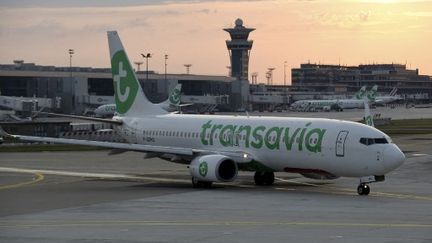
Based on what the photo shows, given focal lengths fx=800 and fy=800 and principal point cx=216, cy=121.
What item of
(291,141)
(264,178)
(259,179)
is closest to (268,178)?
(264,178)

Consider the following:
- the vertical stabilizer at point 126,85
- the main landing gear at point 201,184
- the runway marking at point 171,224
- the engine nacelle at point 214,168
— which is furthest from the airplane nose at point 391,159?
the vertical stabilizer at point 126,85

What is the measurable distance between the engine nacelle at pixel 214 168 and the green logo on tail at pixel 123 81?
11.1m

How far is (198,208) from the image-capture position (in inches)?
1321

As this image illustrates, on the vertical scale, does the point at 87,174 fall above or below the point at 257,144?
below

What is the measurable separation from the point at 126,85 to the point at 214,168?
521 inches

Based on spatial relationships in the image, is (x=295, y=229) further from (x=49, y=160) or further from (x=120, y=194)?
(x=49, y=160)

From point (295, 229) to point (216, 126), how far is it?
62.5 ft

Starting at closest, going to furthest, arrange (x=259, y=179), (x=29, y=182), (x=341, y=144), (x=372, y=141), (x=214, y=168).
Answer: (x=372, y=141)
(x=341, y=144)
(x=214, y=168)
(x=259, y=179)
(x=29, y=182)

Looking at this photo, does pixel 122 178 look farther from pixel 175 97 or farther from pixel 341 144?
pixel 175 97

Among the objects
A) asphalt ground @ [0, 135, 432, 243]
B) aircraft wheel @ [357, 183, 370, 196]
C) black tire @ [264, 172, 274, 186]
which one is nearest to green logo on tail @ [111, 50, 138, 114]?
asphalt ground @ [0, 135, 432, 243]

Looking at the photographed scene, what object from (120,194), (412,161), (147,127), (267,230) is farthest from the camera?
(412,161)

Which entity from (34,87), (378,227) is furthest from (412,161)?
(34,87)

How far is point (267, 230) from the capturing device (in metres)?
26.9

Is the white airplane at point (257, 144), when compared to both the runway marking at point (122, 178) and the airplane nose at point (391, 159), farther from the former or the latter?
the runway marking at point (122, 178)
